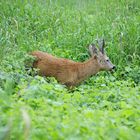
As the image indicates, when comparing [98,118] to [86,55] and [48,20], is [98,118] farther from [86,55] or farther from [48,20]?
[48,20]

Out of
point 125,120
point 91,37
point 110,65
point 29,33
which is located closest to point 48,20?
point 29,33

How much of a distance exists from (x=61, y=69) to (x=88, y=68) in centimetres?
52

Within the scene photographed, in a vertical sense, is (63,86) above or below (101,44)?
below

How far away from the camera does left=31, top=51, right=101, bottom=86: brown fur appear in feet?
26.2

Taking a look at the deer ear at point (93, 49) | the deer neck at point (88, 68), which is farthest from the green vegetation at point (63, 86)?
the deer ear at point (93, 49)

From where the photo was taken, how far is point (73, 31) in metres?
9.97

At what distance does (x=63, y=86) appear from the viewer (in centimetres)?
727

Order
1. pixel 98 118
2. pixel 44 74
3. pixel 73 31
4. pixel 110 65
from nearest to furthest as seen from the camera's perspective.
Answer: pixel 98 118 → pixel 44 74 → pixel 110 65 → pixel 73 31

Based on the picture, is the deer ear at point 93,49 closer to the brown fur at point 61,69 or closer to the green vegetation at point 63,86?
the brown fur at point 61,69

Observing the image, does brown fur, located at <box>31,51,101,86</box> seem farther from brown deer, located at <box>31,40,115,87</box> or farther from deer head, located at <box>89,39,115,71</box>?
deer head, located at <box>89,39,115,71</box>

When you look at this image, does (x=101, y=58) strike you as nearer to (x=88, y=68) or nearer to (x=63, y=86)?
(x=88, y=68)

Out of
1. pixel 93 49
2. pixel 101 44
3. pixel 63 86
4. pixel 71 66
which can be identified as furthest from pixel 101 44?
pixel 63 86

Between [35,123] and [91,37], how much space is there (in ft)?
18.8

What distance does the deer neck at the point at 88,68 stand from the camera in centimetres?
825
